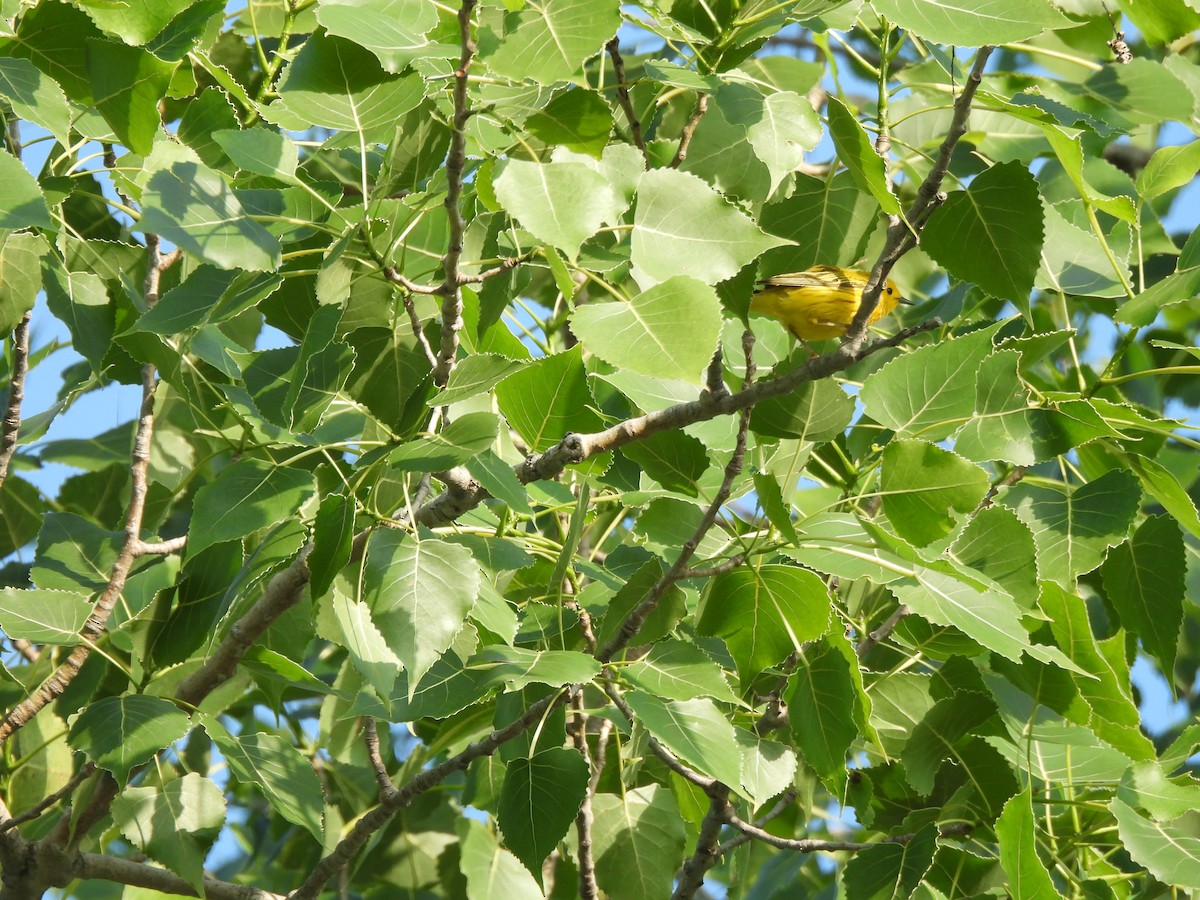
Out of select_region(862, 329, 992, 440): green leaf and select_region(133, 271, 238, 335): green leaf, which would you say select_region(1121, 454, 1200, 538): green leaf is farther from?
select_region(133, 271, 238, 335): green leaf

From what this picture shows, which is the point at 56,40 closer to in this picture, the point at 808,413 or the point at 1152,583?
the point at 808,413

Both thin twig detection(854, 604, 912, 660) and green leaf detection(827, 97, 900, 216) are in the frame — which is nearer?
green leaf detection(827, 97, 900, 216)

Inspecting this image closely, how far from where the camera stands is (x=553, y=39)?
1.28 m

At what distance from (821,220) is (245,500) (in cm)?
95

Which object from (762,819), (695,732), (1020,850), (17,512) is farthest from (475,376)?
(17,512)

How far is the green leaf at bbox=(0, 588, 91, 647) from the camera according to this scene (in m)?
1.90

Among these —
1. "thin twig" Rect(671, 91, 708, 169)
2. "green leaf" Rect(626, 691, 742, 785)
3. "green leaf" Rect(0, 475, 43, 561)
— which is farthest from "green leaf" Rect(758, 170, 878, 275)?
"green leaf" Rect(0, 475, 43, 561)

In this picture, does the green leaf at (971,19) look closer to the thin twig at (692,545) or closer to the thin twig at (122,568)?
the thin twig at (692,545)

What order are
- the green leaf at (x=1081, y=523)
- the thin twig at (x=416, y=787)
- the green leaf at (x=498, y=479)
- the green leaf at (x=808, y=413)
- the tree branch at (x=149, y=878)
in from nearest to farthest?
the green leaf at (x=498, y=479) → the green leaf at (x=808, y=413) → the thin twig at (x=416, y=787) → the green leaf at (x=1081, y=523) → the tree branch at (x=149, y=878)

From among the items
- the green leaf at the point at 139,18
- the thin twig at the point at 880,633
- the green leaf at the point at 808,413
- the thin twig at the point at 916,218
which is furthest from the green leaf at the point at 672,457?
the green leaf at the point at 139,18

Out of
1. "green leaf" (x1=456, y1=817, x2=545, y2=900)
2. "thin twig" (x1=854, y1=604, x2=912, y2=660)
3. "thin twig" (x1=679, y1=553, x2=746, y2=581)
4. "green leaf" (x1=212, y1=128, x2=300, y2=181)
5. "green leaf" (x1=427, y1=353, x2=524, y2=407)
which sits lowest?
"green leaf" (x1=456, y1=817, x2=545, y2=900)

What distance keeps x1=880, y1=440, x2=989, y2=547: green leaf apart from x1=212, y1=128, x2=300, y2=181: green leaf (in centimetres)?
86

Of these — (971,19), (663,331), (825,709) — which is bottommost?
(825,709)

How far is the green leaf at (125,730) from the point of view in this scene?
1.81 meters
